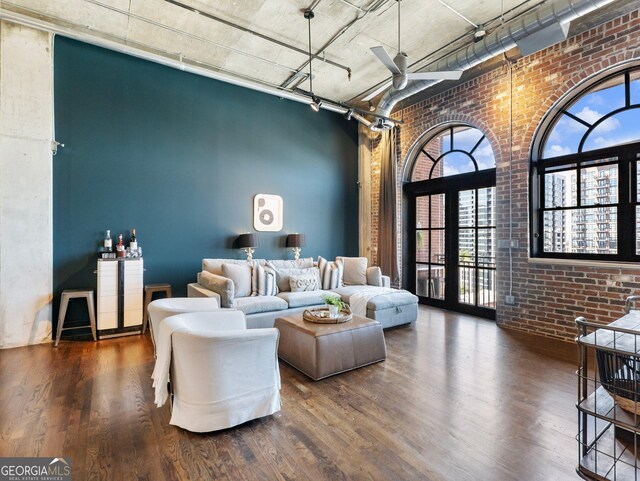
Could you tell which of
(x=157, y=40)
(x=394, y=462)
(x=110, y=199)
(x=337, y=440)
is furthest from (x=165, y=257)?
(x=394, y=462)

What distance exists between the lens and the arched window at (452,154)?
16.4ft

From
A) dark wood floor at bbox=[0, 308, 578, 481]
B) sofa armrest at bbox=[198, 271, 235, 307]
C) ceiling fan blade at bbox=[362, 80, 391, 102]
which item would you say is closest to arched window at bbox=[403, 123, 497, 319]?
ceiling fan blade at bbox=[362, 80, 391, 102]

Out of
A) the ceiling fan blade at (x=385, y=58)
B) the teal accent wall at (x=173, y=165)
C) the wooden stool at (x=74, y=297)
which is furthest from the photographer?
the teal accent wall at (x=173, y=165)

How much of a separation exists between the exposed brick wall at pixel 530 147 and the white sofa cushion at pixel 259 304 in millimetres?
3142

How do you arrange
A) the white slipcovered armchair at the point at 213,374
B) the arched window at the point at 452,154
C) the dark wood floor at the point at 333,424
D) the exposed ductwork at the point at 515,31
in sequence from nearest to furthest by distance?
the dark wood floor at the point at 333,424
the white slipcovered armchair at the point at 213,374
the exposed ductwork at the point at 515,31
the arched window at the point at 452,154

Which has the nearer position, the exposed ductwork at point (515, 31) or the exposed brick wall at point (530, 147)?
the exposed ductwork at point (515, 31)

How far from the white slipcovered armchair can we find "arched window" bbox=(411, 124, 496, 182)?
14.7ft

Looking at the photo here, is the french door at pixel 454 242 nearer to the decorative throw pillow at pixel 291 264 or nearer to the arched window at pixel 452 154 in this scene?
the arched window at pixel 452 154

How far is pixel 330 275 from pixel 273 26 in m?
3.49

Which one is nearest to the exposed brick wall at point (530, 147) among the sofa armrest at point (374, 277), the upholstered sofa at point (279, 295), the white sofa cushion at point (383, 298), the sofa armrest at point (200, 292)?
the white sofa cushion at point (383, 298)

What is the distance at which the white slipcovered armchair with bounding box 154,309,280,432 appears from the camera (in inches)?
76.8

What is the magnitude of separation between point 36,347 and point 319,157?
16.6 ft

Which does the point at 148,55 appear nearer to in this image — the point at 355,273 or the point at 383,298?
the point at 355,273

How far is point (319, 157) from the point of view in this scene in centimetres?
621
